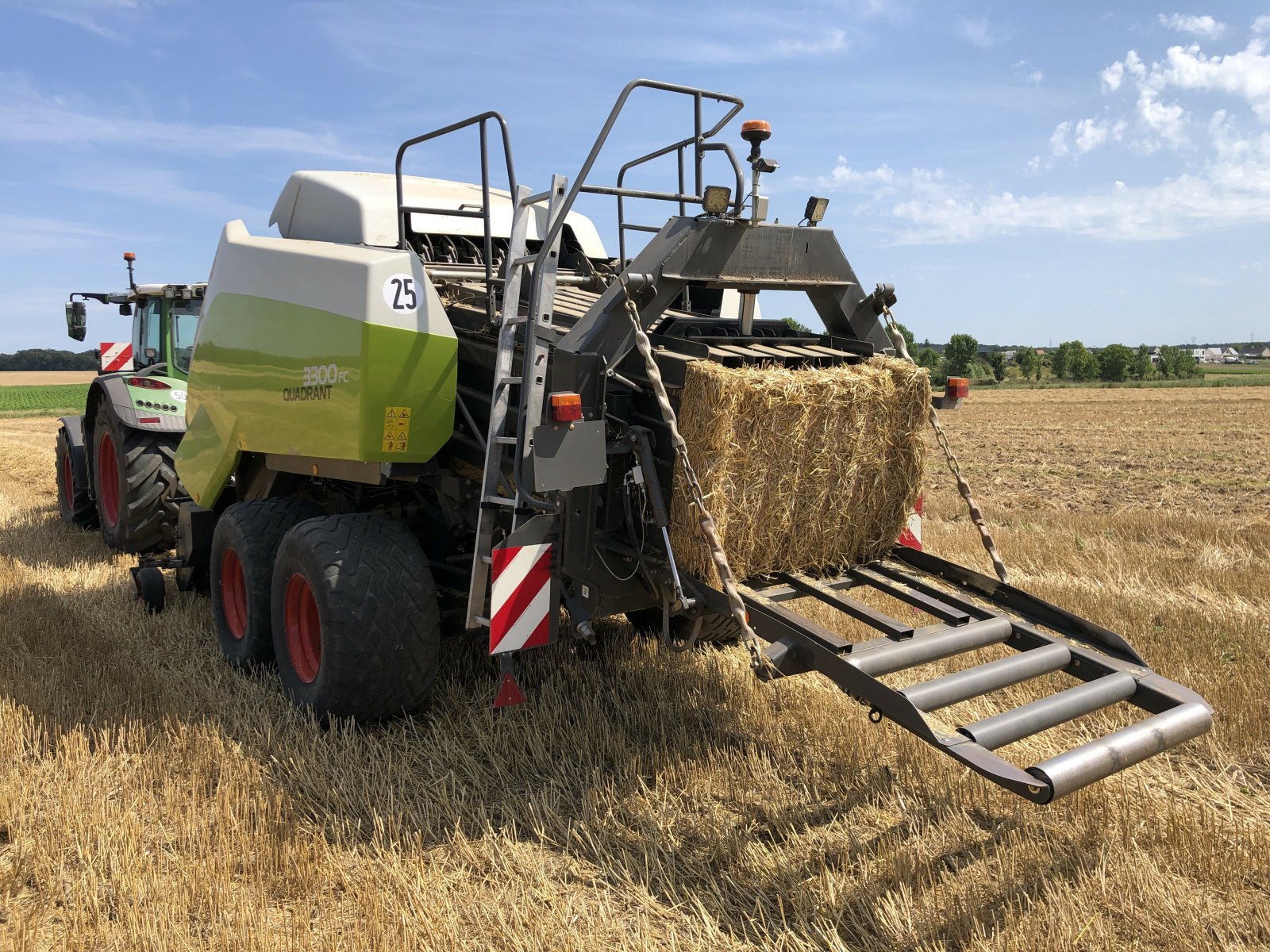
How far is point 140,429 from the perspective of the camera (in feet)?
23.0

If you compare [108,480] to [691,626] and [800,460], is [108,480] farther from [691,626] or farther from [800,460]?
[800,460]

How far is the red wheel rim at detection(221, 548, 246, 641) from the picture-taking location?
4930 millimetres

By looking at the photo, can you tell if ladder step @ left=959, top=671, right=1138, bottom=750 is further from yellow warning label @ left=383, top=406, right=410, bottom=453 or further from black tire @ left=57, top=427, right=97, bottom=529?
black tire @ left=57, top=427, right=97, bottom=529

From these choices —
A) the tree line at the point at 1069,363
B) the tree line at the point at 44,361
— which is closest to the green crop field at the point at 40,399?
the tree line at the point at 44,361

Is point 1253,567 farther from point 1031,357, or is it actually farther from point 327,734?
point 1031,357

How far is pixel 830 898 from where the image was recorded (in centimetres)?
275

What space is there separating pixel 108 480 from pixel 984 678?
7205 millimetres

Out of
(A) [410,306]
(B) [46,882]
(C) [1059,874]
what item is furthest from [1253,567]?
(B) [46,882]

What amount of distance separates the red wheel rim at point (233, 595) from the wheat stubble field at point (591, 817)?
0.24 meters

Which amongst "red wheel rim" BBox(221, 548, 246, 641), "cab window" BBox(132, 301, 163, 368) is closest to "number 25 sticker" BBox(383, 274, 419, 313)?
"red wheel rim" BBox(221, 548, 246, 641)

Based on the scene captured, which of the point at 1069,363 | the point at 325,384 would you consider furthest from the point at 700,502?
the point at 1069,363

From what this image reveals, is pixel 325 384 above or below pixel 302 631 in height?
above

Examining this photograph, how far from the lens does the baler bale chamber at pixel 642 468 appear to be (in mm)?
3232

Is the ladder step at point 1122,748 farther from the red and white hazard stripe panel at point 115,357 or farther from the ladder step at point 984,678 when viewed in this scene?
the red and white hazard stripe panel at point 115,357
